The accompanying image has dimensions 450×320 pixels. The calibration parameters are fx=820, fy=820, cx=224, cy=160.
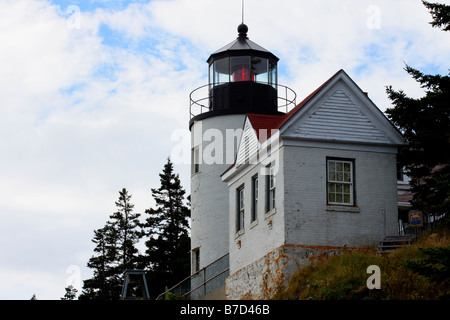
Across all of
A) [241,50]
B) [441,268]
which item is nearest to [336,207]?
[441,268]

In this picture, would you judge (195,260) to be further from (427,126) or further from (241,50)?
(427,126)

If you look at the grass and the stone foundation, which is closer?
the grass

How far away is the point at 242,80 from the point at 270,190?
12.1 m

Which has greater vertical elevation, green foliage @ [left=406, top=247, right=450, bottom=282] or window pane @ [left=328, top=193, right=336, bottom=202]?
window pane @ [left=328, top=193, right=336, bottom=202]

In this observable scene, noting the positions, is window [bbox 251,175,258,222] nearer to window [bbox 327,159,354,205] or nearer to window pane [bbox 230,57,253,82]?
window [bbox 327,159,354,205]

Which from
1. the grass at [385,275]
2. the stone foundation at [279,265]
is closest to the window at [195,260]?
the stone foundation at [279,265]

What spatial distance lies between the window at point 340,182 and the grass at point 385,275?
186 cm

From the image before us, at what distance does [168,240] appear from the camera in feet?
189

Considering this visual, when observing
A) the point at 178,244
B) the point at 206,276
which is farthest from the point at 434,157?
the point at 178,244

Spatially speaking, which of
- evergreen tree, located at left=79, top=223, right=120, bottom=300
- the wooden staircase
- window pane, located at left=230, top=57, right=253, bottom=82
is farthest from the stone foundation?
evergreen tree, located at left=79, top=223, right=120, bottom=300

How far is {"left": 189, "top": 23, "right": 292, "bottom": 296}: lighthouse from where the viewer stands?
37.2m

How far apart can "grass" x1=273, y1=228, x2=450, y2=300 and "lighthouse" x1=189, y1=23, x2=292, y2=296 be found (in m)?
12.2

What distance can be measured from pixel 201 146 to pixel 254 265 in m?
11.9

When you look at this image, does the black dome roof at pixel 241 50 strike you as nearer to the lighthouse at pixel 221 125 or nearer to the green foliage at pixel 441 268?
the lighthouse at pixel 221 125
